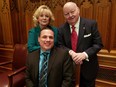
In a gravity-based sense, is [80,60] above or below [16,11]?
below

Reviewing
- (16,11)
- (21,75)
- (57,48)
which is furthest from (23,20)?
(57,48)

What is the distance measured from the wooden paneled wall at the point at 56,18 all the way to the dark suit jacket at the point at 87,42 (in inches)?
37.1

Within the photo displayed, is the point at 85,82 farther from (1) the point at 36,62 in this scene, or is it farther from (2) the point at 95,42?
(1) the point at 36,62

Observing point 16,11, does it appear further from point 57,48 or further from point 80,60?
point 80,60

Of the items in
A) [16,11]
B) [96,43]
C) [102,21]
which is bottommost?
[96,43]

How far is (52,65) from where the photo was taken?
1668 millimetres

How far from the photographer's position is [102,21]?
265 centimetres

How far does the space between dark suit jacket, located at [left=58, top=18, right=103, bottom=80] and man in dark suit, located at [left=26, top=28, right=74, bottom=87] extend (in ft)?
0.55

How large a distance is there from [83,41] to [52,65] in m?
0.44

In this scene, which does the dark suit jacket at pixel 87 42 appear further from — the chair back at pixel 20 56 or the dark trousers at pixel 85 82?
the chair back at pixel 20 56

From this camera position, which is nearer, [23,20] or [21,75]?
[21,75]

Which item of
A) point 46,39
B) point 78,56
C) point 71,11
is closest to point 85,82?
point 78,56

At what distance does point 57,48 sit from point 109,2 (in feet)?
4.43

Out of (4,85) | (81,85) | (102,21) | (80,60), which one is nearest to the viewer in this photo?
(80,60)
